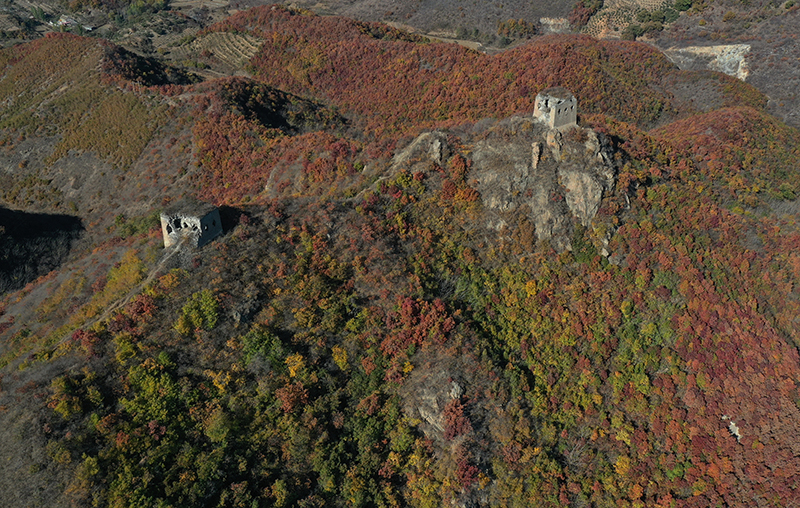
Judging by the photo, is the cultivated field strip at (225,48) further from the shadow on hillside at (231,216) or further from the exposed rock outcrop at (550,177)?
the exposed rock outcrop at (550,177)

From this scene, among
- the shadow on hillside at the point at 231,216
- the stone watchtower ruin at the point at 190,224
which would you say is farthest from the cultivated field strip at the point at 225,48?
the stone watchtower ruin at the point at 190,224

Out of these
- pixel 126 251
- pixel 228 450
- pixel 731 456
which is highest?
pixel 126 251

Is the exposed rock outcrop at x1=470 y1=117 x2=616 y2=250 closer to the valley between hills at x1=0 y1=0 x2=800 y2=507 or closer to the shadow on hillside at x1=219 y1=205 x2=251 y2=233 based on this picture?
the valley between hills at x1=0 y1=0 x2=800 y2=507

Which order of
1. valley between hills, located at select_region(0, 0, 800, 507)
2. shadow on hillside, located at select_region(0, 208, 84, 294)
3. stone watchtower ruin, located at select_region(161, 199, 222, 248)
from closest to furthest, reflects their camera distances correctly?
valley between hills, located at select_region(0, 0, 800, 507), stone watchtower ruin, located at select_region(161, 199, 222, 248), shadow on hillside, located at select_region(0, 208, 84, 294)

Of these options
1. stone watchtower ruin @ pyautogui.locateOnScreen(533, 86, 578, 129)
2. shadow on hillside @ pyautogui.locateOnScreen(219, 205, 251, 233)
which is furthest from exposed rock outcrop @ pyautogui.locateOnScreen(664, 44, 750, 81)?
shadow on hillside @ pyautogui.locateOnScreen(219, 205, 251, 233)

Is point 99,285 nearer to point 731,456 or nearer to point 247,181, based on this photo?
point 247,181

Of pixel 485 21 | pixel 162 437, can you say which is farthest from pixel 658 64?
pixel 162 437

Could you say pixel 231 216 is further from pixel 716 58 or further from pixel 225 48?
pixel 716 58
